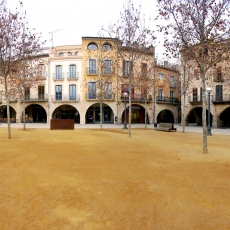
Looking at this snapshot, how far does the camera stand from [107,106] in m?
33.4

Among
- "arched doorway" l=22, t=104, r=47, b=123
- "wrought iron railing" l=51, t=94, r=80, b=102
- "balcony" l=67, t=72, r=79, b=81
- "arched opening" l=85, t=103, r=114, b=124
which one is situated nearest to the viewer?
"balcony" l=67, t=72, r=79, b=81

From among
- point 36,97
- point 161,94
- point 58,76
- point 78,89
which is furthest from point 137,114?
point 36,97

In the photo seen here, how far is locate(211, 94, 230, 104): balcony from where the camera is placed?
24747 mm

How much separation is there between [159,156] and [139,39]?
33.3 ft

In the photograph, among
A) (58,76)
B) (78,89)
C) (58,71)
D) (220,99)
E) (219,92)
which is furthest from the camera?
(58,71)

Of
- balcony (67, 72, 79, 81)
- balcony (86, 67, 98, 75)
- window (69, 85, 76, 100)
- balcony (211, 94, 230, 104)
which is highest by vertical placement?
balcony (86, 67, 98, 75)

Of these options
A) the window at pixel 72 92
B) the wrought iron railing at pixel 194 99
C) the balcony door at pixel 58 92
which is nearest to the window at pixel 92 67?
the window at pixel 72 92

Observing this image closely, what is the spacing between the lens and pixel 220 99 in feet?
83.8

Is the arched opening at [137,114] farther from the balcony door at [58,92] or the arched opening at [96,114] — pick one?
the balcony door at [58,92]

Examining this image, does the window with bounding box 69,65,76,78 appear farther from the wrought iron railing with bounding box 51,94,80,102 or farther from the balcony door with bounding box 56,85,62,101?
the wrought iron railing with bounding box 51,94,80,102

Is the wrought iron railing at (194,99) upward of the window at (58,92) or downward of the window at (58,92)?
downward

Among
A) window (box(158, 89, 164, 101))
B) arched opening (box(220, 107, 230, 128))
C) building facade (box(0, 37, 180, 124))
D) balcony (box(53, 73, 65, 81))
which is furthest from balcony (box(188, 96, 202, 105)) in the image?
balcony (box(53, 73, 65, 81))

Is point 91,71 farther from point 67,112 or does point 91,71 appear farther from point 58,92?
point 67,112

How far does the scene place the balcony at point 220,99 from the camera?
2475cm
